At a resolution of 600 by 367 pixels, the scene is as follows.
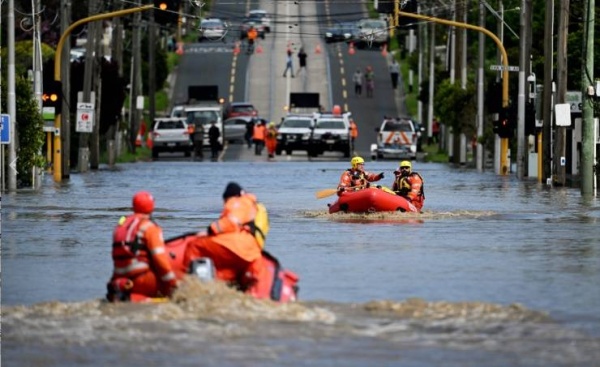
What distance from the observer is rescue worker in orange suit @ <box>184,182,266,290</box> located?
20.8 meters

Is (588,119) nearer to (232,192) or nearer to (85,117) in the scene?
(85,117)

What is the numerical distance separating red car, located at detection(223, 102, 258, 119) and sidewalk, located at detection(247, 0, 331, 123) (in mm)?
3607

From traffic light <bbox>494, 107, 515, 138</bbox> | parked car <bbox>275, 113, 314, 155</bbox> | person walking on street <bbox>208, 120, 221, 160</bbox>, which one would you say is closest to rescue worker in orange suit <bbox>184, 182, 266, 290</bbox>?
traffic light <bbox>494, 107, 515, 138</bbox>

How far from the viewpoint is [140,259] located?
20.5 m

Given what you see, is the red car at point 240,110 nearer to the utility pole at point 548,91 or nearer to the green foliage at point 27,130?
the utility pole at point 548,91

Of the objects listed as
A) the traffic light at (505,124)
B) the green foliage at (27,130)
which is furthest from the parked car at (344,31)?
the green foliage at (27,130)

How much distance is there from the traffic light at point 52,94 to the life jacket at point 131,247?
121ft

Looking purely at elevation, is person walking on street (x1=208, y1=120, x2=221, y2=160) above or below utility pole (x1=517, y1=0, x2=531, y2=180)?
below

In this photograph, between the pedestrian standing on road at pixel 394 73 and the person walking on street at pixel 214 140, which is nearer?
the person walking on street at pixel 214 140

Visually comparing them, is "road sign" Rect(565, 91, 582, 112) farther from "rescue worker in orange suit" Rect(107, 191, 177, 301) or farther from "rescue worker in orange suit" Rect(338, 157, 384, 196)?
"rescue worker in orange suit" Rect(107, 191, 177, 301)

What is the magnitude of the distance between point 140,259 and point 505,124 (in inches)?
1795

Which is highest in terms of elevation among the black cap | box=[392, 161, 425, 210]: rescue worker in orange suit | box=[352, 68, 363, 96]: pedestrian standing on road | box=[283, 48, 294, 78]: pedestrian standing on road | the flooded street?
box=[283, 48, 294, 78]: pedestrian standing on road

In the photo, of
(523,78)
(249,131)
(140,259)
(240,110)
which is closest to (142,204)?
(140,259)

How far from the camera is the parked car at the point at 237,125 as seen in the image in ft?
336
